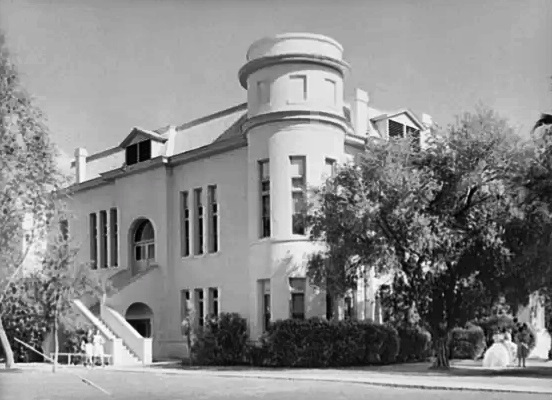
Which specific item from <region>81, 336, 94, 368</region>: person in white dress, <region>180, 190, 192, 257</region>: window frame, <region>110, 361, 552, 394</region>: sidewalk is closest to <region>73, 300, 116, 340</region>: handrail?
<region>81, 336, 94, 368</region>: person in white dress

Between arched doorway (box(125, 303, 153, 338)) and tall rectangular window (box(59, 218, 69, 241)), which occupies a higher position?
tall rectangular window (box(59, 218, 69, 241))

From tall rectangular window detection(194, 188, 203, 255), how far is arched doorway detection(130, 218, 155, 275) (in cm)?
175

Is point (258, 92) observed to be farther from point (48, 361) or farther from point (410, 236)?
point (48, 361)

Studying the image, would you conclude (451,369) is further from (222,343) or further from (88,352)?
(88,352)

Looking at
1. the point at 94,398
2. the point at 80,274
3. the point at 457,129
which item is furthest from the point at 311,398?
the point at 80,274

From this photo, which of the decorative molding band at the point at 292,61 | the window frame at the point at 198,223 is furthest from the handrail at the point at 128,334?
the decorative molding band at the point at 292,61

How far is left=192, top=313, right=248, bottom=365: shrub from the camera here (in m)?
20.7

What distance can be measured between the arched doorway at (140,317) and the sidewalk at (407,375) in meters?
3.19

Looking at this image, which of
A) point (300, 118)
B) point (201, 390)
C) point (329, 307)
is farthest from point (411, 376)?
point (300, 118)

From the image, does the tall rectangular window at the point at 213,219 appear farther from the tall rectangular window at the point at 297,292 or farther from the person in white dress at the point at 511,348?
the person in white dress at the point at 511,348

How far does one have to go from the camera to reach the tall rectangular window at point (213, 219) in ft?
75.3

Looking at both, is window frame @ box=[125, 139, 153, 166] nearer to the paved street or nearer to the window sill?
the window sill

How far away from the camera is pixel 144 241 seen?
2502 centimetres

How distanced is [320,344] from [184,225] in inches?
229
